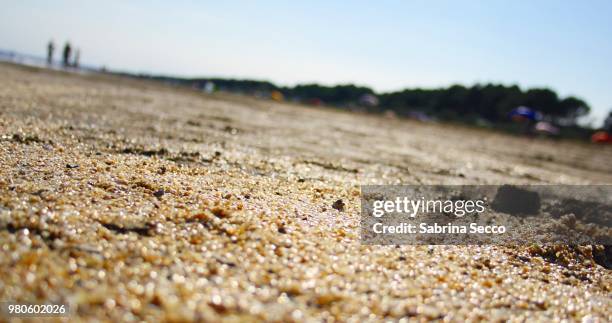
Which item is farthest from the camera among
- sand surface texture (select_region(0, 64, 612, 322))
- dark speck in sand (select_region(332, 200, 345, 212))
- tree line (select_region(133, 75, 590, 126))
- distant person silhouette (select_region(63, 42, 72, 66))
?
tree line (select_region(133, 75, 590, 126))

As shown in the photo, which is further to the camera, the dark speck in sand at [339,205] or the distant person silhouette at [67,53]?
the distant person silhouette at [67,53]

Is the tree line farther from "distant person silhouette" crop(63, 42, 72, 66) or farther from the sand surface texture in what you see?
the sand surface texture

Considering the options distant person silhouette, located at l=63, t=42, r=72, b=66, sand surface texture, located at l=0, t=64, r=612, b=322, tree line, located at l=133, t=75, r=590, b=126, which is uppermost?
tree line, located at l=133, t=75, r=590, b=126

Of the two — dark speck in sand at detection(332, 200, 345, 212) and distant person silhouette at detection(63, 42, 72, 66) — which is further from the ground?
distant person silhouette at detection(63, 42, 72, 66)

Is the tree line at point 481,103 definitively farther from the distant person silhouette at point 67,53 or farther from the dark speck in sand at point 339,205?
the dark speck in sand at point 339,205

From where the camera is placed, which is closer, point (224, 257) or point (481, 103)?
point (224, 257)

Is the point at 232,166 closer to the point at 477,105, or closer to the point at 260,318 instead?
the point at 260,318

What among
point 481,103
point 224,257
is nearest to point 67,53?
point 224,257

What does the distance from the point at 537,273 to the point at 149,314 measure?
2.33 m

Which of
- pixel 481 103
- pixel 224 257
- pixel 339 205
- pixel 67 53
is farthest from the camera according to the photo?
pixel 481 103

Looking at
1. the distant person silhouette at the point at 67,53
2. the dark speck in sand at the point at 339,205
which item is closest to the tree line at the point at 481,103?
the distant person silhouette at the point at 67,53

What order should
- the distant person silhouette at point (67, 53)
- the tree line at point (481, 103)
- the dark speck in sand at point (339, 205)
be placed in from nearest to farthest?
the dark speck in sand at point (339, 205) → the distant person silhouette at point (67, 53) → the tree line at point (481, 103)

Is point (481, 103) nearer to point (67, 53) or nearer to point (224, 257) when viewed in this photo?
point (67, 53)

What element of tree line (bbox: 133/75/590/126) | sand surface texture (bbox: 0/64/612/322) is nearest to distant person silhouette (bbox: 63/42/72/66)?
tree line (bbox: 133/75/590/126)
